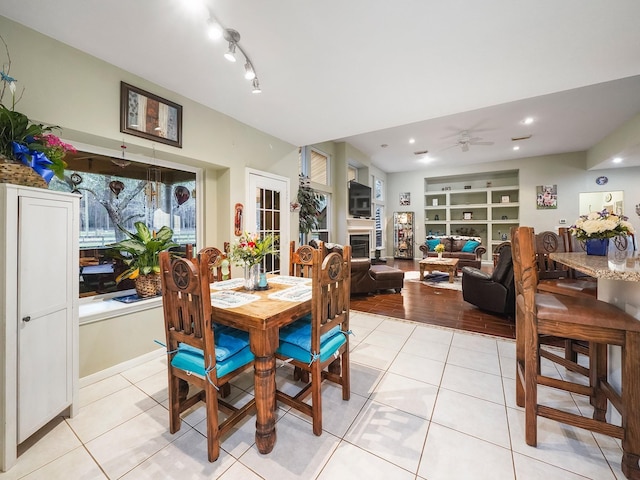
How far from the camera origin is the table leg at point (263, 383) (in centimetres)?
140

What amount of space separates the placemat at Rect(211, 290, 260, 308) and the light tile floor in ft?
2.60

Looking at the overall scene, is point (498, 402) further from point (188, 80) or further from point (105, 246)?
point (188, 80)

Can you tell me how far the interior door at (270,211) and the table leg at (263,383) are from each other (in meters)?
2.29

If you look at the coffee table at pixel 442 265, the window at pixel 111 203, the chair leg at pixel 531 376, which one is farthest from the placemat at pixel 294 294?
the coffee table at pixel 442 265

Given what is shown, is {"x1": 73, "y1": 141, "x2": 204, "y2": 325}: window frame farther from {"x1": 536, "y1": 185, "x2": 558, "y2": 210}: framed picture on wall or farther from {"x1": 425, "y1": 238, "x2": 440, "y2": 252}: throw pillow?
{"x1": 536, "y1": 185, "x2": 558, "y2": 210}: framed picture on wall

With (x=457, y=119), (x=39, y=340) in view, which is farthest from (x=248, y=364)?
(x=457, y=119)

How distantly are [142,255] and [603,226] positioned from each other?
3718 millimetres

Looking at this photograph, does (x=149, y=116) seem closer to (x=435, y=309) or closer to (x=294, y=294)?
(x=294, y=294)

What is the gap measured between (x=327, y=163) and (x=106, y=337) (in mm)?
5796

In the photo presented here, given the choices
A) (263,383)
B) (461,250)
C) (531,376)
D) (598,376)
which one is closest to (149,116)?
(263,383)

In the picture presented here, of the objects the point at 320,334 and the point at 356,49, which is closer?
the point at 320,334

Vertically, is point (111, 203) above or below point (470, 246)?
above

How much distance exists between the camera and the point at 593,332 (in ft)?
4.26

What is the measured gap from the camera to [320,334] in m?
1.56
